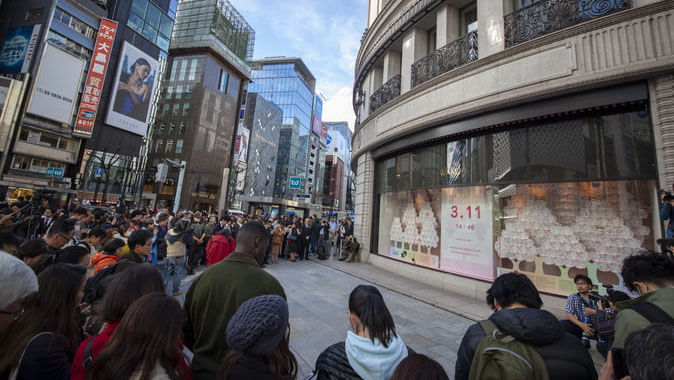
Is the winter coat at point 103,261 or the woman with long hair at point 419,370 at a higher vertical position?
the woman with long hair at point 419,370

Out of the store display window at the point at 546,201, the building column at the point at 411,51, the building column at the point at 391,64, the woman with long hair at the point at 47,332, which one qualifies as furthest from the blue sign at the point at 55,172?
the woman with long hair at the point at 47,332

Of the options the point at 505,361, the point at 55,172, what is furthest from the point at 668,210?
the point at 55,172

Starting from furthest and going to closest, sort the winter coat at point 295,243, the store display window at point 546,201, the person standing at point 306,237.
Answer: the person standing at point 306,237 < the winter coat at point 295,243 < the store display window at point 546,201

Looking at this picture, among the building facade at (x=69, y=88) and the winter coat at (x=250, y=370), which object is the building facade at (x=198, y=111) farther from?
the winter coat at (x=250, y=370)

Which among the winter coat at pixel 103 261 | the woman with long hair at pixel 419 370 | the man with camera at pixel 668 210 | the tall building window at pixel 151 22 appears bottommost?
the winter coat at pixel 103 261

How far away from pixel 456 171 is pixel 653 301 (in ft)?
24.1

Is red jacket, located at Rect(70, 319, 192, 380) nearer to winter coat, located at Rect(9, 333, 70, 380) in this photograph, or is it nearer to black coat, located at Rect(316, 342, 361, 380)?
winter coat, located at Rect(9, 333, 70, 380)

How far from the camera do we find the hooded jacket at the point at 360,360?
1783 millimetres

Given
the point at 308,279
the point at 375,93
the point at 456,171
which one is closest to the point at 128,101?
the point at 375,93

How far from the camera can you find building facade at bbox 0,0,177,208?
26.3 metres

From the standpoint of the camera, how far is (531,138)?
24.5 ft

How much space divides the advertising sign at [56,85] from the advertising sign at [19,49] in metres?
1.31

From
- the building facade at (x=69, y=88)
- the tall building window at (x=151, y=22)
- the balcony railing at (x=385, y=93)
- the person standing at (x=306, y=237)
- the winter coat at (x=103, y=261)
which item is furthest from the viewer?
the tall building window at (x=151, y=22)

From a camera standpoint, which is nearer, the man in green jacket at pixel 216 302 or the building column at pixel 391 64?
the man in green jacket at pixel 216 302
